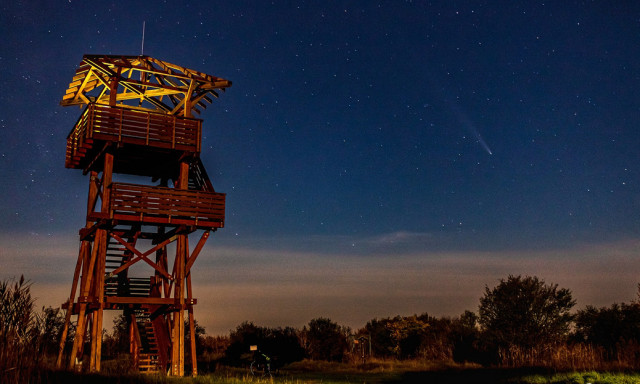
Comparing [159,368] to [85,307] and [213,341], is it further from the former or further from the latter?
[213,341]

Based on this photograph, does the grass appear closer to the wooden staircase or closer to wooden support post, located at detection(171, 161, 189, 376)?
wooden support post, located at detection(171, 161, 189, 376)

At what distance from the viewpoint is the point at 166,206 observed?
2575cm

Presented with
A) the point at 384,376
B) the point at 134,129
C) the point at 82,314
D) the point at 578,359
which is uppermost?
the point at 134,129

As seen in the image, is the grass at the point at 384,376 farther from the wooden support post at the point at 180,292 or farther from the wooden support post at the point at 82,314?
the wooden support post at the point at 82,314

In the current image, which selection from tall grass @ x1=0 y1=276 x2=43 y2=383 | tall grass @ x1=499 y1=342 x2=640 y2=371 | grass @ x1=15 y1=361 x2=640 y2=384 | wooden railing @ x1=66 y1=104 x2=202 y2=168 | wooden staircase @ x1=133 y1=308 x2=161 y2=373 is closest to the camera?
tall grass @ x1=0 y1=276 x2=43 y2=383

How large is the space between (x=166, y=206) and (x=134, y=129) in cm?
357

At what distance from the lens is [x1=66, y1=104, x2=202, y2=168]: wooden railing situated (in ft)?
83.4

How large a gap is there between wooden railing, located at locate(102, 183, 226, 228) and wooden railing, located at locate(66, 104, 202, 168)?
2.02 m

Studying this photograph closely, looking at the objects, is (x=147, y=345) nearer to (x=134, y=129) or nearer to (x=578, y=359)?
(x=134, y=129)

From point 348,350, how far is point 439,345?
21.3 ft

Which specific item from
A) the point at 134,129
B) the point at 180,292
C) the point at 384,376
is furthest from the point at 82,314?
the point at 384,376

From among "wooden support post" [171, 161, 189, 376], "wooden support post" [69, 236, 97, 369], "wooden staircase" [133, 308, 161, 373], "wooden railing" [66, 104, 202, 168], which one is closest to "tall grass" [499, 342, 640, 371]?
"wooden support post" [171, 161, 189, 376]

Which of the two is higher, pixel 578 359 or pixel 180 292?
pixel 180 292

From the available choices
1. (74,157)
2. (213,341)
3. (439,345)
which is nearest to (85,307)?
(74,157)
